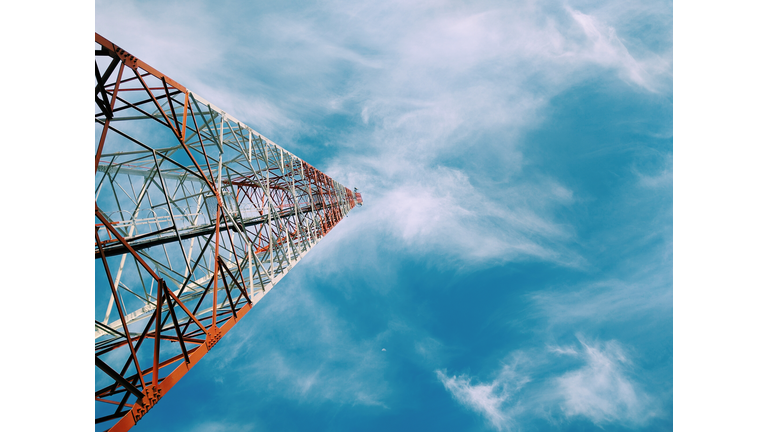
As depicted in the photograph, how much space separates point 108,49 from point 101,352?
1046 cm

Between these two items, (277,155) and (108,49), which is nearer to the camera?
(108,49)

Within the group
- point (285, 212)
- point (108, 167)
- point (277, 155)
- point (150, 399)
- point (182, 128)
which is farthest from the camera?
point (285, 212)

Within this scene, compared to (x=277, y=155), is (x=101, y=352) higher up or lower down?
lower down

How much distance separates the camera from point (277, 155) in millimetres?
22828

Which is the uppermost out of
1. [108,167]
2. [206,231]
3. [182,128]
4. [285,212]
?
[285,212]

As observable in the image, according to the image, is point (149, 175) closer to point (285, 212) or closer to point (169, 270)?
point (169, 270)

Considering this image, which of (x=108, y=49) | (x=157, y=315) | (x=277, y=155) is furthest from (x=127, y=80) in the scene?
(x=277, y=155)

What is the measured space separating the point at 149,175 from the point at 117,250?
6563 mm

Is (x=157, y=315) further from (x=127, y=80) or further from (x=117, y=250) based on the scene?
(x=127, y=80)

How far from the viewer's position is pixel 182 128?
455 inches

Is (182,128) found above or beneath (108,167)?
above

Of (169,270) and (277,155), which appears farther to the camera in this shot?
(277,155)

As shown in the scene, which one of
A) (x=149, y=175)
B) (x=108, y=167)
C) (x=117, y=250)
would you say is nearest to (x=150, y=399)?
(x=117, y=250)

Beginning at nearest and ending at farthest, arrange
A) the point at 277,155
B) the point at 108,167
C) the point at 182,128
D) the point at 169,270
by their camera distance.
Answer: the point at 182,128 < the point at 108,167 < the point at 169,270 < the point at 277,155
